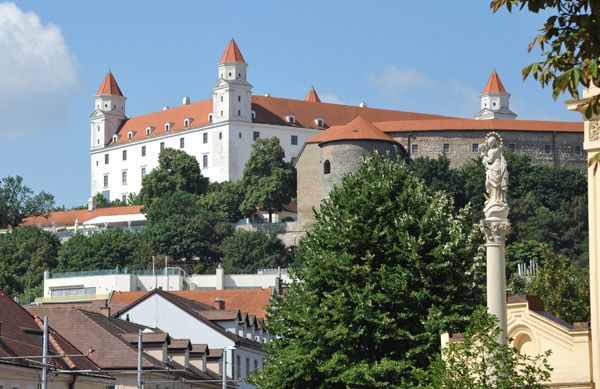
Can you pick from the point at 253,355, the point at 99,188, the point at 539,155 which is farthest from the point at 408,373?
the point at 99,188

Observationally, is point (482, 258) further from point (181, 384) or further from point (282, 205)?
point (282, 205)

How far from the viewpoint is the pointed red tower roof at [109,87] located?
186750 millimetres

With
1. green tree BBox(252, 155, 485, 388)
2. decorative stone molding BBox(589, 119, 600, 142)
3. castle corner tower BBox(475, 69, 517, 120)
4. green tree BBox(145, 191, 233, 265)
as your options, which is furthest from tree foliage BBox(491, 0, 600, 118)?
castle corner tower BBox(475, 69, 517, 120)

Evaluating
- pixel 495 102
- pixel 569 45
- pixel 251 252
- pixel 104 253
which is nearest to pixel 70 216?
pixel 104 253

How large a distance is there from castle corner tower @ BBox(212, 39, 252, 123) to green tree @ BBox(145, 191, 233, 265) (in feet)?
93.6

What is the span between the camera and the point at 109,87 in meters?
187

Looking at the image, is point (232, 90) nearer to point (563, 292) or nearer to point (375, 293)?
point (563, 292)

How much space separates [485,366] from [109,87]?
170173 millimetres

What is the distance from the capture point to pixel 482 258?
113 ft

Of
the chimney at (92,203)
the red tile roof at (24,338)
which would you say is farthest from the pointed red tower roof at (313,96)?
the red tile roof at (24,338)

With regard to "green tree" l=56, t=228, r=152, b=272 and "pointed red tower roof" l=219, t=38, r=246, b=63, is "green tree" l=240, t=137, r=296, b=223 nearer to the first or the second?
"green tree" l=56, t=228, r=152, b=272

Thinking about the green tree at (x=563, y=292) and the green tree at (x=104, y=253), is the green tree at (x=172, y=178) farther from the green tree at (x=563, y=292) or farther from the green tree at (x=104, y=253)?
the green tree at (x=563, y=292)

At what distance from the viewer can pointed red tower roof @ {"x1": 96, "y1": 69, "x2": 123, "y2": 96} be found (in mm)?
186750

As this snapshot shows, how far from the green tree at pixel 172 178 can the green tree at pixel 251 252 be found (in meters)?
16.8
